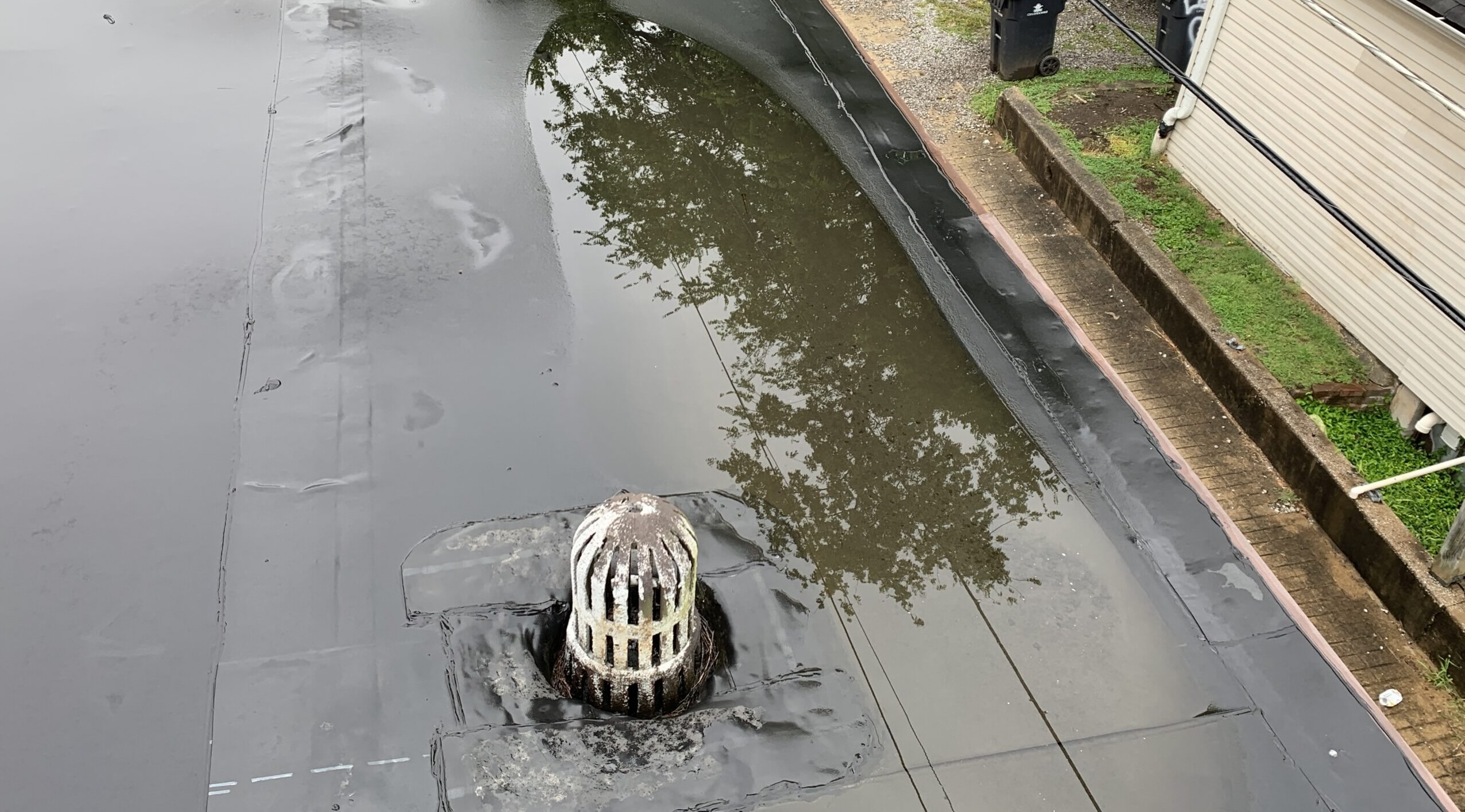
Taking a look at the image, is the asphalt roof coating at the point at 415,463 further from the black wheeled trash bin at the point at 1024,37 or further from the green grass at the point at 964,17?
the green grass at the point at 964,17

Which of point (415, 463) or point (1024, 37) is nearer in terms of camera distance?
point (415, 463)

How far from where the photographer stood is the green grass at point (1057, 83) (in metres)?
12.8

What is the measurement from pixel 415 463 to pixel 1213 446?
642cm

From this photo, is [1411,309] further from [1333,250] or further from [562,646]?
[562,646]

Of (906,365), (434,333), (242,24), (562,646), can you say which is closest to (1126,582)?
(906,365)

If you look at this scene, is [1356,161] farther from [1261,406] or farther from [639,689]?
[639,689]

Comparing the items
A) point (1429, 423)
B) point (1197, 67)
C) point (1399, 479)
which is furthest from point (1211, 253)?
point (1399, 479)

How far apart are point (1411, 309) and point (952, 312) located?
3658 mm

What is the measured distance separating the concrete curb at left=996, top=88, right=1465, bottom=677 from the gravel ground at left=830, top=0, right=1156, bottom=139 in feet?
3.72

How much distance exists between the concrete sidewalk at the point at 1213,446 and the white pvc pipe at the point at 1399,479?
1.67 ft

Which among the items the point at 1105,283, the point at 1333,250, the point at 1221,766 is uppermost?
the point at 1333,250

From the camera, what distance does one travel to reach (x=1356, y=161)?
9352mm

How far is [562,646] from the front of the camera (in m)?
7.31

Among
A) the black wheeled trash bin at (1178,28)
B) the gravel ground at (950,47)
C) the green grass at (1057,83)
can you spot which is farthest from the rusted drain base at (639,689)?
the black wheeled trash bin at (1178,28)
